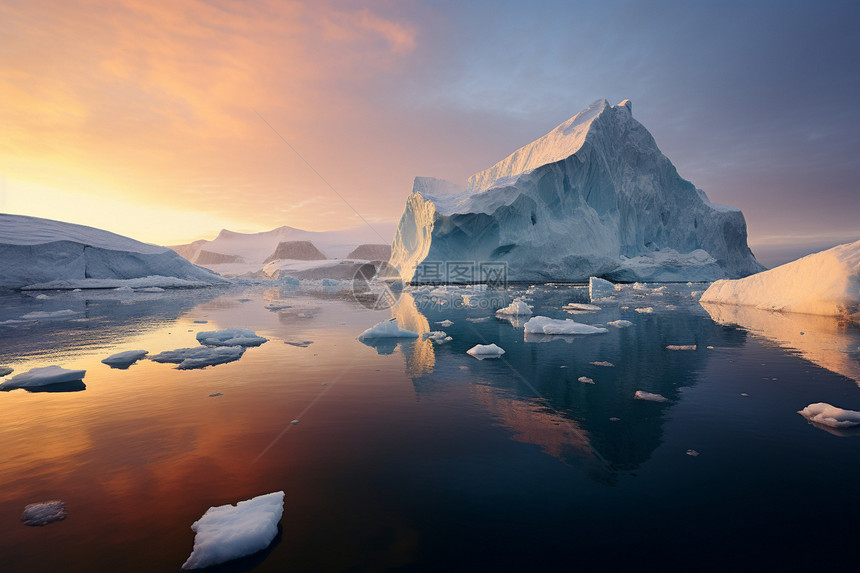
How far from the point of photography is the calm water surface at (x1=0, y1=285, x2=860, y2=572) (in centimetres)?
217

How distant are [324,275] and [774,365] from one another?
Result: 57523 millimetres

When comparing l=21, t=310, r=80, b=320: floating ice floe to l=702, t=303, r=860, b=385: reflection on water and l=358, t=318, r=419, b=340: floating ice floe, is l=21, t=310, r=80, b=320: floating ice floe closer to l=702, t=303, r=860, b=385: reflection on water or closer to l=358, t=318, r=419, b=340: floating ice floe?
l=358, t=318, r=419, b=340: floating ice floe

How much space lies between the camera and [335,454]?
3299 mm

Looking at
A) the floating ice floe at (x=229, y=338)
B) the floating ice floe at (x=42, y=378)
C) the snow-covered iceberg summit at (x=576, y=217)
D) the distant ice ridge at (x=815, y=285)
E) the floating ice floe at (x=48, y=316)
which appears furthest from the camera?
the snow-covered iceberg summit at (x=576, y=217)

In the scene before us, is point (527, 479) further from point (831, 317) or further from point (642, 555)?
point (831, 317)

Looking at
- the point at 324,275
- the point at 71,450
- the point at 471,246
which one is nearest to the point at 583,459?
the point at 71,450

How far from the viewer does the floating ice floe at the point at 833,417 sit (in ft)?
12.6

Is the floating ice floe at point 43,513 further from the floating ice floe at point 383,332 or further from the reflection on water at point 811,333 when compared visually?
the reflection on water at point 811,333

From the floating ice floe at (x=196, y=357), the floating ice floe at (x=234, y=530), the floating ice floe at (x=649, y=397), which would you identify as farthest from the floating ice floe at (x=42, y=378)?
the floating ice floe at (x=649, y=397)

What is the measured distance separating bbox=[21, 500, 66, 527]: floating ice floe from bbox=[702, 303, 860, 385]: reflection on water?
28.2 ft

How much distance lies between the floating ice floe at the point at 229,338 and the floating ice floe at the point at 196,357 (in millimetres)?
937

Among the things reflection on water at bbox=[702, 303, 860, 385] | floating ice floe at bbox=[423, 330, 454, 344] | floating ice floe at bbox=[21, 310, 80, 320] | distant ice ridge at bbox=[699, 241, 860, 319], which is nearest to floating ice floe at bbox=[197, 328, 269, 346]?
floating ice floe at bbox=[423, 330, 454, 344]

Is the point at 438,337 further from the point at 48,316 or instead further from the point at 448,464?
the point at 48,316

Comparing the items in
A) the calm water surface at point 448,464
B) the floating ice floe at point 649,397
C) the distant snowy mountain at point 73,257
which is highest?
the distant snowy mountain at point 73,257
